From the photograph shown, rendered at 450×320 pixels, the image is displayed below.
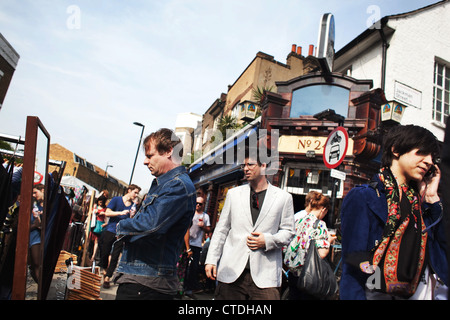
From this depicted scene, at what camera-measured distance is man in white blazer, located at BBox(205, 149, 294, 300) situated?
2885 millimetres

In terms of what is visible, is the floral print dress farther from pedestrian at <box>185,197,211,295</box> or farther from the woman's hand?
pedestrian at <box>185,197,211,295</box>

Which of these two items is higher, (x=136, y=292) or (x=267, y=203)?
(x=267, y=203)

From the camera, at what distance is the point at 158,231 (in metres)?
2.16

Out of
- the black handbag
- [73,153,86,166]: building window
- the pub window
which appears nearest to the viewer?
the black handbag

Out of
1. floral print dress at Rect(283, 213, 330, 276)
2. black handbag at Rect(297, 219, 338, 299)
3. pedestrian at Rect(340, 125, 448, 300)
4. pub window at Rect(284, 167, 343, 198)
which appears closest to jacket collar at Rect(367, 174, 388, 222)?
pedestrian at Rect(340, 125, 448, 300)

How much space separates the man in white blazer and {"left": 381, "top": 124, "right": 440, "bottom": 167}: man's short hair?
1375 millimetres

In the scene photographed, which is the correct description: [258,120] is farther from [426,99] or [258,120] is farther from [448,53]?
[448,53]

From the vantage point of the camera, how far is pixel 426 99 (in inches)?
469

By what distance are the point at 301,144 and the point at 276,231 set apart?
7.82 meters

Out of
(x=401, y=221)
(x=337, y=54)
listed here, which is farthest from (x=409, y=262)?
(x=337, y=54)

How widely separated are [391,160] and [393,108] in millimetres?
9036

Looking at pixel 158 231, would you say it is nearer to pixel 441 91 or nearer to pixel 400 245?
pixel 400 245

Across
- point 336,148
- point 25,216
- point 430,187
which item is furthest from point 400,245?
point 336,148

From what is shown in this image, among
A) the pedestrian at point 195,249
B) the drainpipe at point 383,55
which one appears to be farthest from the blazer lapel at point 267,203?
the drainpipe at point 383,55
